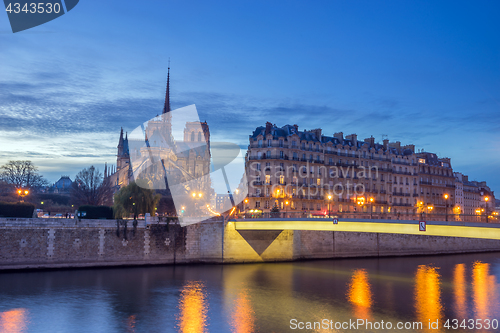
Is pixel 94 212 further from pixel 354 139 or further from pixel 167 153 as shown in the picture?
pixel 167 153

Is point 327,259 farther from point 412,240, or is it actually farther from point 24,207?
point 24,207

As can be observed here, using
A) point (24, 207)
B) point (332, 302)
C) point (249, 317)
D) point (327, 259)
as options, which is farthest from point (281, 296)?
point (24, 207)

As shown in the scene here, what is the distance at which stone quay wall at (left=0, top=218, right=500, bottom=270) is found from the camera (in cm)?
3702

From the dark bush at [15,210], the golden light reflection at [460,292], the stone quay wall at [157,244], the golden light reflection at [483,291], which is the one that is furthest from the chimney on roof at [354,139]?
the dark bush at [15,210]

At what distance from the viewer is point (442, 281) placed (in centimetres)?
3675

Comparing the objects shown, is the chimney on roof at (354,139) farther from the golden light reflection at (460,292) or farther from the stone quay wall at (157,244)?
the golden light reflection at (460,292)

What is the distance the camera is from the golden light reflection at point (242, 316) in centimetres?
2262

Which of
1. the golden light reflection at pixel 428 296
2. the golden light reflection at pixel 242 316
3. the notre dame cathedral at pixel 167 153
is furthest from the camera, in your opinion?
the notre dame cathedral at pixel 167 153

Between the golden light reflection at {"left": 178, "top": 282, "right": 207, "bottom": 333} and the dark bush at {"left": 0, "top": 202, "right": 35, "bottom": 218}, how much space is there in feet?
59.6

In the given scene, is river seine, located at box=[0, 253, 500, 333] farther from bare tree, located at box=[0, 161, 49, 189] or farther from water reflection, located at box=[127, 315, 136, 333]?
bare tree, located at box=[0, 161, 49, 189]

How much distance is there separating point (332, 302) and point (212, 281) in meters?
10.7

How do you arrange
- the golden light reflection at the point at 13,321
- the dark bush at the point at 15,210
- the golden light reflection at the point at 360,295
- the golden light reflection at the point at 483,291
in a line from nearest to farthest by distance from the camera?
the golden light reflection at the point at 13,321 < the golden light reflection at the point at 360,295 < the golden light reflection at the point at 483,291 < the dark bush at the point at 15,210

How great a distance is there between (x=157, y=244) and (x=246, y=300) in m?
16.3

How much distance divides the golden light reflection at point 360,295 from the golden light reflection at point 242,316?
6.27 meters
